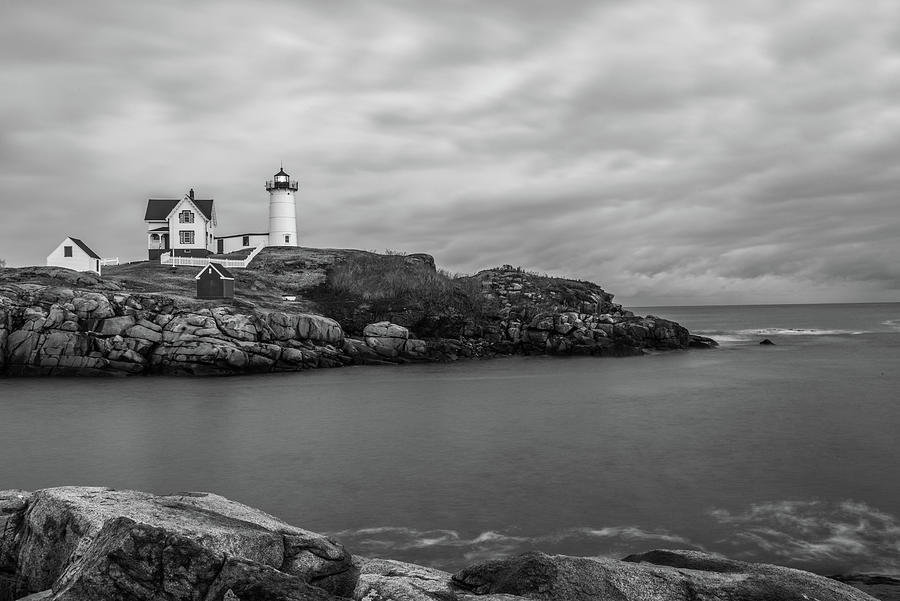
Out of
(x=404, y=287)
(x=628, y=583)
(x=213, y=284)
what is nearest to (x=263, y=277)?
Answer: (x=213, y=284)

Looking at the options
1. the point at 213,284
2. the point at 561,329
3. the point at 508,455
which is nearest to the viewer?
the point at 508,455

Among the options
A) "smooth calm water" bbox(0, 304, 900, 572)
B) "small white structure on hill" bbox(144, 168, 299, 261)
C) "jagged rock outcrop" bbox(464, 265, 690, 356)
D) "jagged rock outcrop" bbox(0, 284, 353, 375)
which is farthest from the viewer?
"small white structure on hill" bbox(144, 168, 299, 261)

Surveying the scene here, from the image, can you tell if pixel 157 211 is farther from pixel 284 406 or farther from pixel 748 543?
pixel 748 543

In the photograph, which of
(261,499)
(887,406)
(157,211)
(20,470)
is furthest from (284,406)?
(157,211)

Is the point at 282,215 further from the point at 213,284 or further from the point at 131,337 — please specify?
the point at 131,337

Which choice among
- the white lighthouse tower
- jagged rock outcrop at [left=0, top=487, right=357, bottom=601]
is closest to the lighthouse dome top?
the white lighthouse tower

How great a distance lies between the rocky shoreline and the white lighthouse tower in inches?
1095

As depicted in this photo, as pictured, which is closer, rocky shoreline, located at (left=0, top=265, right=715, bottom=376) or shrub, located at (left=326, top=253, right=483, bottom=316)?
rocky shoreline, located at (left=0, top=265, right=715, bottom=376)

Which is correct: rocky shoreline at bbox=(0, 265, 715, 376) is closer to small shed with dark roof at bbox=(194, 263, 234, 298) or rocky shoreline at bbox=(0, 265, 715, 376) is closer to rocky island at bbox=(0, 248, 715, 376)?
rocky island at bbox=(0, 248, 715, 376)

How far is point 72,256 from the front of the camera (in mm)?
61750

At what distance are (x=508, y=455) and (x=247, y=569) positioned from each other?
51.7 feet

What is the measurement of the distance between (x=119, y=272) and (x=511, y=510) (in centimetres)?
5905

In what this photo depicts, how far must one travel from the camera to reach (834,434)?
23500 mm

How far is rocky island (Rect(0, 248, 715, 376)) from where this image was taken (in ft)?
132
